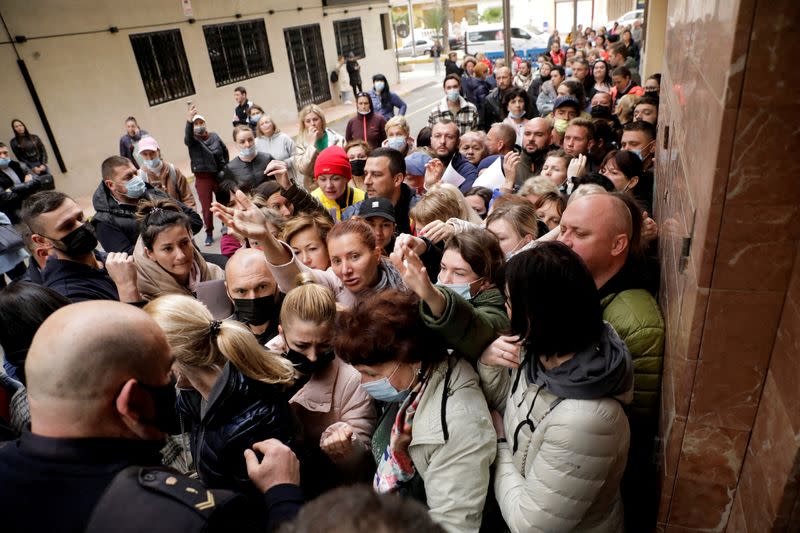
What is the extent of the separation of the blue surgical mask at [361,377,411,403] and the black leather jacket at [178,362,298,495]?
0.38m

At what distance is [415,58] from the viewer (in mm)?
34250

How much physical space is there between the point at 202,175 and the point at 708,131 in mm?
7028

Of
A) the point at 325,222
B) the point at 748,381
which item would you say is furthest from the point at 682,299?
the point at 325,222

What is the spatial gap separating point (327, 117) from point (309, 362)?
16.5m

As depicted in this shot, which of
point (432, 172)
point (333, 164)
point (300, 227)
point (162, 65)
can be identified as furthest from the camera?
point (162, 65)

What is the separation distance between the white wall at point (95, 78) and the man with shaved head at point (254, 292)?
9.54 m

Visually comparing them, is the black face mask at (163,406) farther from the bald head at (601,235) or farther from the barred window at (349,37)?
the barred window at (349,37)

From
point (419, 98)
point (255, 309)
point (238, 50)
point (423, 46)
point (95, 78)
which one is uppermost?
point (238, 50)

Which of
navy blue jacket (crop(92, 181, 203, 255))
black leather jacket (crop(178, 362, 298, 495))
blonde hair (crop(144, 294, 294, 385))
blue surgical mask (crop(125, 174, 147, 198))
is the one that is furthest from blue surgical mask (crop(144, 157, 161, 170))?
black leather jacket (crop(178, 362, 298, 495))

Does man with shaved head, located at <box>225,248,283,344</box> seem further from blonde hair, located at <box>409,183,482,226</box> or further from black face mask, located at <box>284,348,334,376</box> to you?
blonde hair, located at <box>409,183,482,226</box>

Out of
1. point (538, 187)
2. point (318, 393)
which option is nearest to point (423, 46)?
point (538, 187)

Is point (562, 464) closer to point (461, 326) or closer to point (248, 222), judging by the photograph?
point (461, 326)

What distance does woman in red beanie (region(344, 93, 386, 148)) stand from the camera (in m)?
7.55

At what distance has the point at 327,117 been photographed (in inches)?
698
